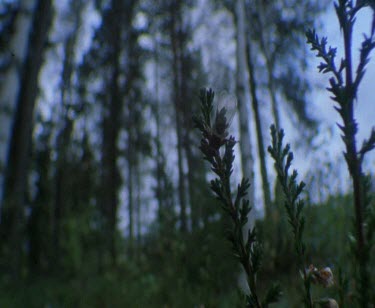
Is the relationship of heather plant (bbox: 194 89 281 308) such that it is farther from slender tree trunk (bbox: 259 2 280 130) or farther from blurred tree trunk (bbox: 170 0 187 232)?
blurred tree trunk (bbox: 170 0 187 232)

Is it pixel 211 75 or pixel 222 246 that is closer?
pixel 222 246

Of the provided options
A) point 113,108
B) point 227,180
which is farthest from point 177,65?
point 227,180

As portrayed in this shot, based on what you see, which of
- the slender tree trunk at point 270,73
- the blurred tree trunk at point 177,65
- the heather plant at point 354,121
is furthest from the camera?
the blurred tree trunk at point 177,65

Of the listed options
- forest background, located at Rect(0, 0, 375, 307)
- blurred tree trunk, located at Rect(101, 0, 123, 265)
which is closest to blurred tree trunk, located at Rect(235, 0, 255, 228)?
forest background, located at Rect(0, 0, 375, 307)

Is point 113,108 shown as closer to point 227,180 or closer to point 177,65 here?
point 177,65

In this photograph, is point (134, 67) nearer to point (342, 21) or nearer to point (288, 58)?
point (288, 58)

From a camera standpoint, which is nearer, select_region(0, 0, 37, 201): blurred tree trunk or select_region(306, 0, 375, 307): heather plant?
select_region(306, 0, 375, 307): heather plant

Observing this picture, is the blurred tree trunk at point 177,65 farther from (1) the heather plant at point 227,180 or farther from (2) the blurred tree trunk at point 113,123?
(1) the heather plant at point 227,180

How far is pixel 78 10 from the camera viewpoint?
17922 millimetres

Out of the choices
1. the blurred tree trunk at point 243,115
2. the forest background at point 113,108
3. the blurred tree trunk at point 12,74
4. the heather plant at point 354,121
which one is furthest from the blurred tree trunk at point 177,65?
the heather plant at point 354,121

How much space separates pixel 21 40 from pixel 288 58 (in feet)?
34.8

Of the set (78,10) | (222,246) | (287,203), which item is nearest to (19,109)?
(78,10)

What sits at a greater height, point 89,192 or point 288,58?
point 288,58

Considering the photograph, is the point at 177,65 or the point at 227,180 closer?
the point at 227,180
